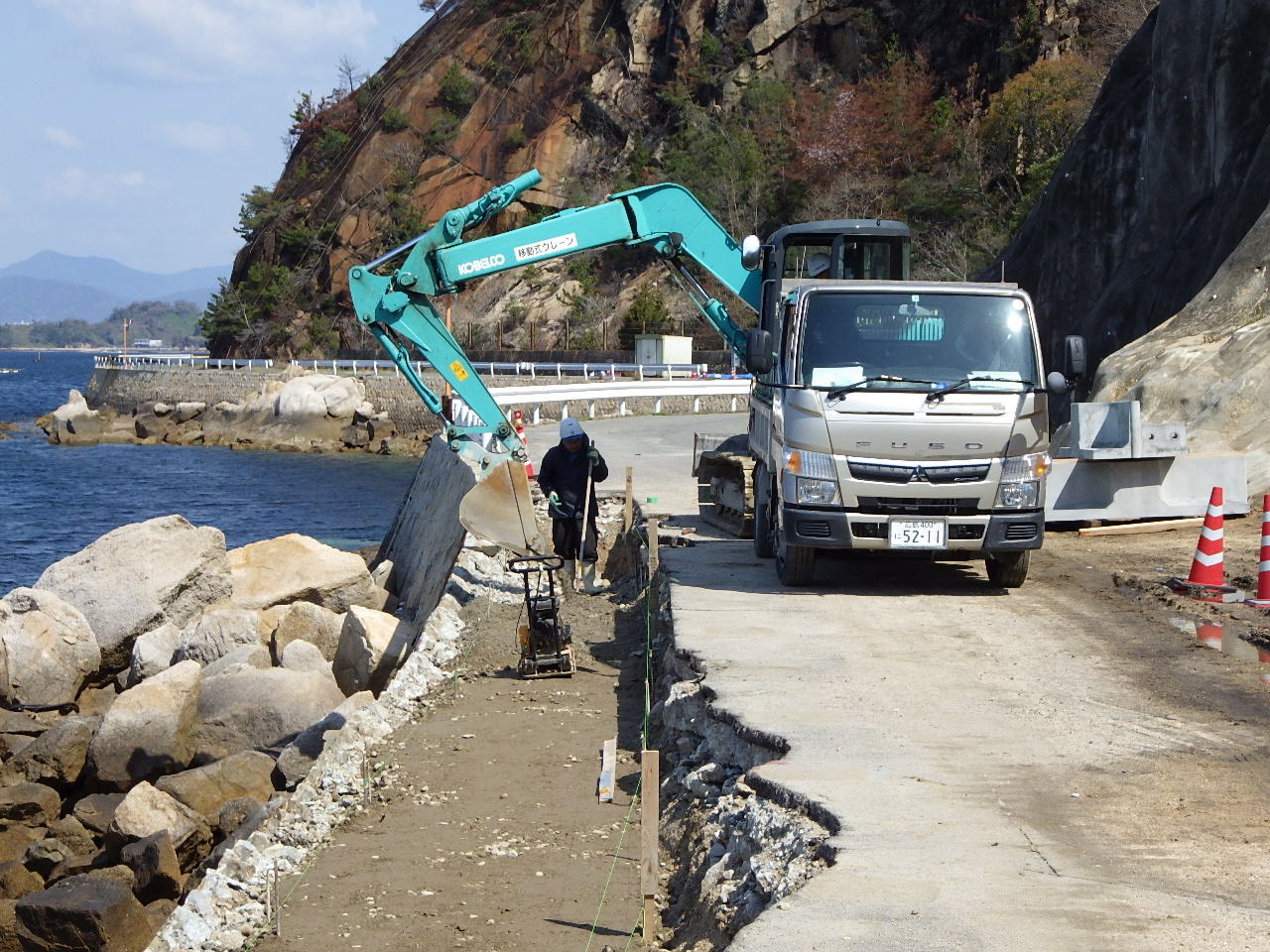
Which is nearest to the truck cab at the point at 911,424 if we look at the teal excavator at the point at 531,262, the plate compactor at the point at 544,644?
the plate compactor at the point at 544,644

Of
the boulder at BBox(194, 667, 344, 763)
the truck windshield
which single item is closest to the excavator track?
the truck windshield

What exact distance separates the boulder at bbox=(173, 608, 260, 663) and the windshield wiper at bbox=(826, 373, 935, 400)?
24.5ft

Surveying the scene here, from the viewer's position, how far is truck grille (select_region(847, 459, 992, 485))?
1114cm

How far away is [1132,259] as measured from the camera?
26.1 m

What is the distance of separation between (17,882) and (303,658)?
170 inches

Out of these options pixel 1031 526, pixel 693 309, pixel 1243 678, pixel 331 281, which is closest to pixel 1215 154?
pixel 1031 526

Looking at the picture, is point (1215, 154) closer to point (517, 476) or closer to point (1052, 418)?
point (1052, 418)

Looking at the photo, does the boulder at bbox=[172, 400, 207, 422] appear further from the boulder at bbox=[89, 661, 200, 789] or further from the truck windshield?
the truck windshield

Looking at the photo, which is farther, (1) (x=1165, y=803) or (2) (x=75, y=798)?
(2) (x=75, y=798)

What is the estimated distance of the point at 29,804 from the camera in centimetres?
1155

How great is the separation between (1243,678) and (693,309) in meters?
56.0

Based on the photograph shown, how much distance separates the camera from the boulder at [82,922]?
8.58m

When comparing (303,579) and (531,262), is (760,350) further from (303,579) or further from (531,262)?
(303,579)

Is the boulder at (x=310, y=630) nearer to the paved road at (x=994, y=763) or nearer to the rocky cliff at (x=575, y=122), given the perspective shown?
the paved road at (x=994, y=763)
